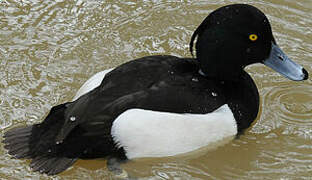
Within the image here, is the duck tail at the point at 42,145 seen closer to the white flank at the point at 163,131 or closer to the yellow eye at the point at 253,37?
the white flank at the point at 163,131

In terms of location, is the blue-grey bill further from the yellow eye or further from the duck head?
the yellow eye

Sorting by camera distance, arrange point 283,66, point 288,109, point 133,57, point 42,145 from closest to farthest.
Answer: point 42,145 < point 283,66 < point 288,109 < point 133,57

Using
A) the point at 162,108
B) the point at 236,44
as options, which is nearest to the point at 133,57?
the point at 236,44

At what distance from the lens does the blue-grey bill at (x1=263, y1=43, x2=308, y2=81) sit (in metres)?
4.91

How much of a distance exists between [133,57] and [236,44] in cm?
151

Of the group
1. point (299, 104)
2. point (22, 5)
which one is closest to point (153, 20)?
point (22, 5)

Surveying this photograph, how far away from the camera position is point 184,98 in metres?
4.54

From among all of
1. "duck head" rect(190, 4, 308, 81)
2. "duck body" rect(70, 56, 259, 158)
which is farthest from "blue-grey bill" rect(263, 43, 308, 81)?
"duck body" rect(70, 56, 259, 158)

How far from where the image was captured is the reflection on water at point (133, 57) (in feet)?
15.8

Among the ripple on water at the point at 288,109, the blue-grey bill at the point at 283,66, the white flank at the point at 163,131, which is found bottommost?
the ripple on water at the point at 288,109

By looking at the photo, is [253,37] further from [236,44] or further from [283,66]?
[283,66]

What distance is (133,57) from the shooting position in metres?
5.98

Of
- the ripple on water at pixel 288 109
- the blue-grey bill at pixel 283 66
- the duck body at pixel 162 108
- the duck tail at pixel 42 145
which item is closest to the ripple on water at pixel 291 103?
the ripple on water at pixel 288 109

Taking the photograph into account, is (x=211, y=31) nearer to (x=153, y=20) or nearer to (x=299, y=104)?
(x=299, y=104)
